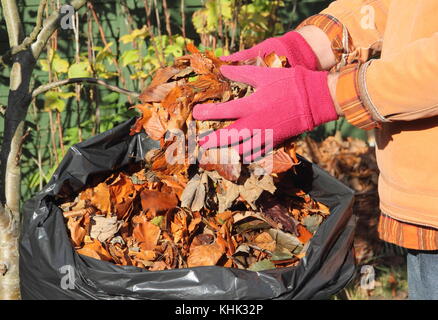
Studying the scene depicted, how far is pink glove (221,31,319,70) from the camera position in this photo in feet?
5.15

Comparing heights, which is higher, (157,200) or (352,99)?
(352,99)

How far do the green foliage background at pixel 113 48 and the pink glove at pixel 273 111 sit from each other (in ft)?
5.36

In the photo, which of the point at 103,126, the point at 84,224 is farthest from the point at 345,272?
the point at 103,126

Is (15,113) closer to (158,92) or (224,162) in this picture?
(158,92)

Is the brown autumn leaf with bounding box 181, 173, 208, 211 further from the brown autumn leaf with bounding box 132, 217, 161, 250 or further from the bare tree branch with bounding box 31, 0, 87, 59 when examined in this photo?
the bare tree branch with bounding box 31, 0, 87, 59

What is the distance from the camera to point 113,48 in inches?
132

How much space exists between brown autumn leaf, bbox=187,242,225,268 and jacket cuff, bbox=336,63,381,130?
50 centimetres

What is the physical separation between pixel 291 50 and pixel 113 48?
6.55ft

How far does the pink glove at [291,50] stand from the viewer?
1568 mm

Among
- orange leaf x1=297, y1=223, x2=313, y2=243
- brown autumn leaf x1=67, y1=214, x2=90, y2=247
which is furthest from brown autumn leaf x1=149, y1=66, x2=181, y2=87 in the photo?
orange leaf x1=297, y1=223, x2=313, y2=243

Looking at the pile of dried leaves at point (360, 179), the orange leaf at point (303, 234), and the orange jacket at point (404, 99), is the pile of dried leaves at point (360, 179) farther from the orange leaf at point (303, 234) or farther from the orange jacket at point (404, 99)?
the orange jacket at point (404, 99)

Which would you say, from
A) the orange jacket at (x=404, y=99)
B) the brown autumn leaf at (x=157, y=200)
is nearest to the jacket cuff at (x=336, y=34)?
the orange jacket at (x=404, y=99)

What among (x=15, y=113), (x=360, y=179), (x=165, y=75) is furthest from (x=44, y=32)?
(x=360, y=179)

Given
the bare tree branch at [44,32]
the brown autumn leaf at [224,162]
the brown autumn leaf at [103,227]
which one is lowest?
the brown autumn leaf at [103,227]
